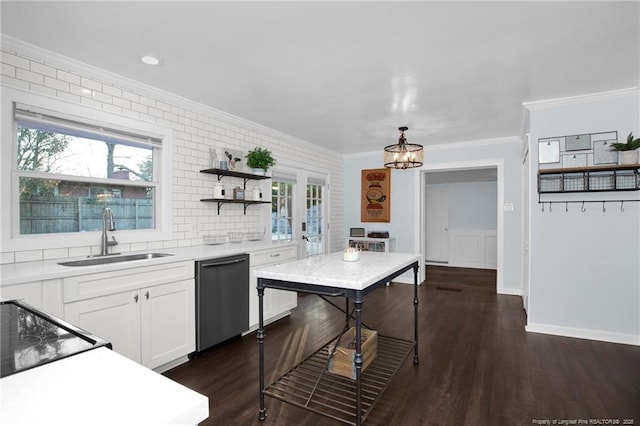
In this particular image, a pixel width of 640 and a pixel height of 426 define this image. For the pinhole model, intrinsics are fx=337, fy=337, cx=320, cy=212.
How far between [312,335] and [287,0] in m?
3.05

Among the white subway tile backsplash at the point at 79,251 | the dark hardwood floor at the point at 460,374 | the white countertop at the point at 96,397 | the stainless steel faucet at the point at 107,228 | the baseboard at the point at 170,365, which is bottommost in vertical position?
the dark hardwood floor at the point at 460,374

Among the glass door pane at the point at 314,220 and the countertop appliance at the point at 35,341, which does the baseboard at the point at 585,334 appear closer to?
the glass door pane at the point at 314,220

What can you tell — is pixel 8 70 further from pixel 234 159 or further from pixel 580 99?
pixel 580 99

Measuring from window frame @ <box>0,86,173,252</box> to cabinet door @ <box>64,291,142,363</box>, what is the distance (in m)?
0.70

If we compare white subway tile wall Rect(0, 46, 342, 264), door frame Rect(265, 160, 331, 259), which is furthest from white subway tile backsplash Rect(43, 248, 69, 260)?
door frame Rect(265, 160, 331, 259)

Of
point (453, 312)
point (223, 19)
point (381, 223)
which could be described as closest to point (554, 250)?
→ point (453, 312)

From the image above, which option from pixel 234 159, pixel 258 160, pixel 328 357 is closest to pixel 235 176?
pixel 234 159

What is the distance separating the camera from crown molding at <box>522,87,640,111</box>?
11.2ft

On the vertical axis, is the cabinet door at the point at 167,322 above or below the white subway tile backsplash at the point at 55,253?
below

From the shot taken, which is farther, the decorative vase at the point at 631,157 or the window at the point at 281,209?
the window at the point at 281,209

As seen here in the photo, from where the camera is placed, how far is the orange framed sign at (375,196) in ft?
21.4

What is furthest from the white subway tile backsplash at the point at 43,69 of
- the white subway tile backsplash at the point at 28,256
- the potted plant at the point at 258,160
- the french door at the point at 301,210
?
the french door at the point at 301,210

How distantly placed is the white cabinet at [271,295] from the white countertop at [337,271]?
102cm

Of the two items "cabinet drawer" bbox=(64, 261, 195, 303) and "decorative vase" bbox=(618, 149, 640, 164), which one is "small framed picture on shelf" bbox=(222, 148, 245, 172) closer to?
"cabinet drawer" bbox=(64, 261, 195, 303)
